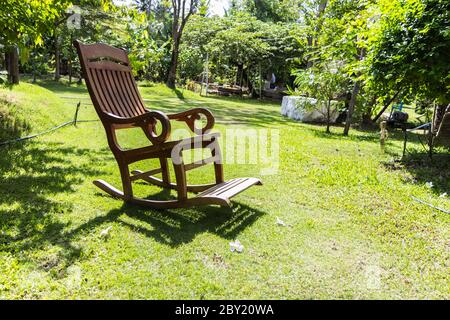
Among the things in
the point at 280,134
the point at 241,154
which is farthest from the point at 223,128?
the point at 241,154

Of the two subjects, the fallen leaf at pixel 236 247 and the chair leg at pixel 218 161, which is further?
the chair leg at pixel 218 161

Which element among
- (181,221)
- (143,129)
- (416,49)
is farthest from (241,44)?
(181,221)

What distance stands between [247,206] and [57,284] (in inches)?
76.7

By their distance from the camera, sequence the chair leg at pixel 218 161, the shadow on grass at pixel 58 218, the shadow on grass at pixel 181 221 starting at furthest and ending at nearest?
1. the chair leg at pixel 218 161
2. the shadow on grass at pixel 181 221
3. the shadow on grass at pixel 58 218

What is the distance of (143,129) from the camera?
10.8ft

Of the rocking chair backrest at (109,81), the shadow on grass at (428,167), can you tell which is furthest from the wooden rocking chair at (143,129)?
the shadow on grass at (428,167)

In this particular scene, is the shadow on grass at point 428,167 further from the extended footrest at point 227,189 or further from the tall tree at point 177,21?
the tall tree at point 177,21

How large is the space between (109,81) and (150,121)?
912mm

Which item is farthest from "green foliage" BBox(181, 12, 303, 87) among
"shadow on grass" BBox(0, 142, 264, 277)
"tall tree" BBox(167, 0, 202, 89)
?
"shadow on grass" BBox(0, 142, 264, 277)

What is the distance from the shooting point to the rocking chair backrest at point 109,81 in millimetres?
3475

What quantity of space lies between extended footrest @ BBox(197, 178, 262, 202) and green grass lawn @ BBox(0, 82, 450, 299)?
23 cm

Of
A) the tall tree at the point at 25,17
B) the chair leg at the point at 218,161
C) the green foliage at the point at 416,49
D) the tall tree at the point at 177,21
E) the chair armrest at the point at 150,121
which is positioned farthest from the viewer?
the tall tree at the point at 177,21

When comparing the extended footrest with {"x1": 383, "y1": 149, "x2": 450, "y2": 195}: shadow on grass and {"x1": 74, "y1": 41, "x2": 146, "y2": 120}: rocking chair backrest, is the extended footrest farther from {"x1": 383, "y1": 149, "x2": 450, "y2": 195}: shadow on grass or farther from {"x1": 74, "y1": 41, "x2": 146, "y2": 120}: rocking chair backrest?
{"x1": 383, "y1": 149, "x2": 450, "y2": 195}: shadow on grass

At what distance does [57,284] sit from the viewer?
2.18 m
